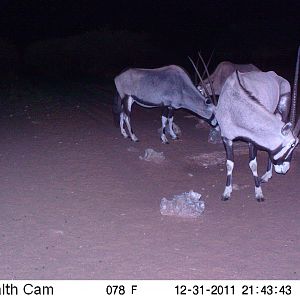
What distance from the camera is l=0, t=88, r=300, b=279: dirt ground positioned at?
5.48 m

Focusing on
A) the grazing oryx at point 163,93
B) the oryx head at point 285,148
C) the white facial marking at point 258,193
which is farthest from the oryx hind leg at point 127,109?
the oryx head at point 285,148

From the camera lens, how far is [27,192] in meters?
7.94

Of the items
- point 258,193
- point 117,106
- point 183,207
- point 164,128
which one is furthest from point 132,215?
point 117,106

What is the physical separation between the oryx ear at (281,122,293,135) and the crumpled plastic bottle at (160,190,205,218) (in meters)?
1.40

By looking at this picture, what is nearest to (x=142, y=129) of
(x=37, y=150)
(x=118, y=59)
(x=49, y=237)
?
(x=37, y=150)

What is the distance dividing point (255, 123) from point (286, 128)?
0.52m

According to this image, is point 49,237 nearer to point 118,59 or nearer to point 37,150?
point 37,150

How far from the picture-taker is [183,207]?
693cm

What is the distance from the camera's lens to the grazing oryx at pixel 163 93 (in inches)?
430

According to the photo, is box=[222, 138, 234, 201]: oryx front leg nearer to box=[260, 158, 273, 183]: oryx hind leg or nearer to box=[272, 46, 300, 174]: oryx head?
box=[272, 46, 300, 174]: oryx head

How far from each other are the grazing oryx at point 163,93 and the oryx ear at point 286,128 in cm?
362

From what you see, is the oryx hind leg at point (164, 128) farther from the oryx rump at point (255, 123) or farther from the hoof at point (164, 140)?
the oryx rump at point (255, 123)

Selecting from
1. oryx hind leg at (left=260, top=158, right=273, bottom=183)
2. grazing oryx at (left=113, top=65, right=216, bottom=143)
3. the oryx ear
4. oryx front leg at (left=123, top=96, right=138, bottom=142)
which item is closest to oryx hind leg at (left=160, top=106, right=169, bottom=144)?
grazing oryx at (left=113, top=65, right=216, bottom=143)

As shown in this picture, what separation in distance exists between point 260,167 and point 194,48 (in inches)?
1151
